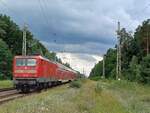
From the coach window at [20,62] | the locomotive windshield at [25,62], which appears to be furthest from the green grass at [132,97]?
the coach window at [20,62]

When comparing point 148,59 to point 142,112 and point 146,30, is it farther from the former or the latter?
point 146,30

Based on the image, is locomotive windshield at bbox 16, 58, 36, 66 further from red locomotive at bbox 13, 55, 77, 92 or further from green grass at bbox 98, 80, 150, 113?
green grass at bbox 98, 80, 150, 113

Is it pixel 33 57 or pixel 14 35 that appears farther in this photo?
pixel 14 35

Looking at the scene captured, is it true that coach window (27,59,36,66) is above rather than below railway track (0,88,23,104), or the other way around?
above

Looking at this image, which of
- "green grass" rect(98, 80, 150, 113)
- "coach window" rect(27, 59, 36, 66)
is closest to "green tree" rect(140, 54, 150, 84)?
"green grass" rect(98, 80, 150, 113)

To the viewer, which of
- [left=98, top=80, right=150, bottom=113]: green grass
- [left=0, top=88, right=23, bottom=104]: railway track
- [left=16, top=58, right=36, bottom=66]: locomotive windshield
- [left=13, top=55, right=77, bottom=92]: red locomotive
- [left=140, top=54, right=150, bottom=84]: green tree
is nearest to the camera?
[left=98, top=80, right=150, bottom=113]: green grass

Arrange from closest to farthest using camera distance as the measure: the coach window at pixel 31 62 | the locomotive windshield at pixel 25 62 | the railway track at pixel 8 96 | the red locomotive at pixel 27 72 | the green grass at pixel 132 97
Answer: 1. the green grass at pixel 132 97
2. the railway track at pixel 8 96
3. the red locomotive at pixel 27 72
4. the coach window at pixel 31 62
5. the locomotive windshield at pixel 25 62

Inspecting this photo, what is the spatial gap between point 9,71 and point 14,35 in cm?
2268

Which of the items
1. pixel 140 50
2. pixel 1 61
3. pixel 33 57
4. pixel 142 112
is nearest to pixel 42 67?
pixel 33 57

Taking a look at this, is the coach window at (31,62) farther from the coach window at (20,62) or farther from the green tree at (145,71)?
the green tree at (145,71)

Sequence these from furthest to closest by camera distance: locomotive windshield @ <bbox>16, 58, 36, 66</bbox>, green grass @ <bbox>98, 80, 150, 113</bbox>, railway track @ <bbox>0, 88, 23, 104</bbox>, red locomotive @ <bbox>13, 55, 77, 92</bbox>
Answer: locomotive windshield @ <bbox>16, 58, 36, 66</bbox>
red locomotive @ <bbox>13, 55, 77, 92</bbox>
railway track @ <bbox>0, 88, 23, 104</bbox>
green grass @ <bbox>98, 80, 150, 113</bbox>

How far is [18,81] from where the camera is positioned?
37.0 metres

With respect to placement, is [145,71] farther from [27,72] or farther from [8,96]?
[8,96]

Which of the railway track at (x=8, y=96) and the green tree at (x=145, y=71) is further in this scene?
the green tree at (x=145, y=71)
